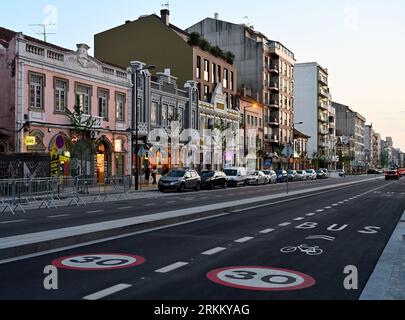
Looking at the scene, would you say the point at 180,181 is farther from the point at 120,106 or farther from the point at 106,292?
the point at 106,292

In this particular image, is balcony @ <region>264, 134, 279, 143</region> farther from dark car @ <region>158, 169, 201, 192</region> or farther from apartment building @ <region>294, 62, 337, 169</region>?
dark car @ <region>158, 169, 201, 192</region>

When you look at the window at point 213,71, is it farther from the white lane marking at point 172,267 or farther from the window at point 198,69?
the white lane marking at point 172,267

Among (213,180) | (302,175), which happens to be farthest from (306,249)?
(302,175)

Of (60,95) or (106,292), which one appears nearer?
(106,292)

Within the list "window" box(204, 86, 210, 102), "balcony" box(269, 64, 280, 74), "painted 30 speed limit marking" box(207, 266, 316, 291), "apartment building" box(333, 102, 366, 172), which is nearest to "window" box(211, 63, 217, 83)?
"window" box(204, 86, 210, 102)

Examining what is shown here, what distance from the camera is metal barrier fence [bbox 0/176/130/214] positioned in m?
19.4

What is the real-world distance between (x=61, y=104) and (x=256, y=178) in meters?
24.3

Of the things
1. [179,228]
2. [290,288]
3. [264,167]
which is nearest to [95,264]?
[290,288]

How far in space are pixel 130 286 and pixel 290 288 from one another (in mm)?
2207

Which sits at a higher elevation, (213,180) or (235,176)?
(235,176)

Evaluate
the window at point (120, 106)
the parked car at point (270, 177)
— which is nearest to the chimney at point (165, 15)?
the window at point (120, 106)

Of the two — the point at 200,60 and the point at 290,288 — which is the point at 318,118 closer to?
the point at 200,60

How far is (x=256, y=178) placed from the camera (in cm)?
5178

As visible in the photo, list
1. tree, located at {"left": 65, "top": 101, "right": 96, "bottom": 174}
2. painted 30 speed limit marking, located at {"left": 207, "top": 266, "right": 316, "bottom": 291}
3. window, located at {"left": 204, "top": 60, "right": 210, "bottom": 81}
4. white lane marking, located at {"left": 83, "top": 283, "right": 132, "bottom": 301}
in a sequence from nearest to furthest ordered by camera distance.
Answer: white lane marking, located at {"left": 83, "top": 283, "right": 132, "bottom": 301} < painted 30 speed limit marking, located at {"left": 207, "top": 266, "right": 316, "bottom": 291} < tree, located at {"left": 65, "top": 101, "right": 96, "bottom": 174} < window, located at {"left": 204, "top": 60, "right": 210, "bottom": 81}
